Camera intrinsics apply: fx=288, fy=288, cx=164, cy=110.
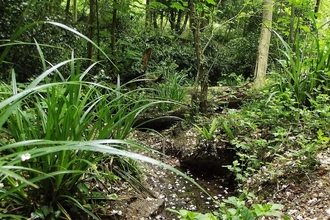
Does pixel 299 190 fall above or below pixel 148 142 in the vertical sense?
above

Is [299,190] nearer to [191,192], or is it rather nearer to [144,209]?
[191,192]

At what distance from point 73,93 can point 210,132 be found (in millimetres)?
1808

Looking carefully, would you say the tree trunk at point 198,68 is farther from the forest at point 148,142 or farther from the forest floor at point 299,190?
the forest floor at point 299,190

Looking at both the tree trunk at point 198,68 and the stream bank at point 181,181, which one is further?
the tree trunk at point 198,68

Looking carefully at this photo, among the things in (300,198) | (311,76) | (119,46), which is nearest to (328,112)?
(311,76)

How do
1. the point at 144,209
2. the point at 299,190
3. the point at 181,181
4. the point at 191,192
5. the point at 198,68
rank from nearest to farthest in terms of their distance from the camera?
the point at 144,209, the point at 299,190, the point at 191,192, the point at 181,181, the point at 198,68

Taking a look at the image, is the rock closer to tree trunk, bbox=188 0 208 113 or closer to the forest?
the forest

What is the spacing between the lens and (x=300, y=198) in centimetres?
188

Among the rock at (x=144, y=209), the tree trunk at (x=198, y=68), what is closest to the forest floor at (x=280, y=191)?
the rock at (x=144, y=209)

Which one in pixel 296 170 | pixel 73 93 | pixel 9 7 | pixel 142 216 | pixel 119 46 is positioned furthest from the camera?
pixel 119 46

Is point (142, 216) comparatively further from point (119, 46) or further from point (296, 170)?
point (119, 46)

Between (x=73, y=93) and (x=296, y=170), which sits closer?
(x=73, y=93)

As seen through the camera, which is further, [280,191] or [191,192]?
[191,192]

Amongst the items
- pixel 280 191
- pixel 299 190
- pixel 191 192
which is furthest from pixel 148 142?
pixel 299 190
